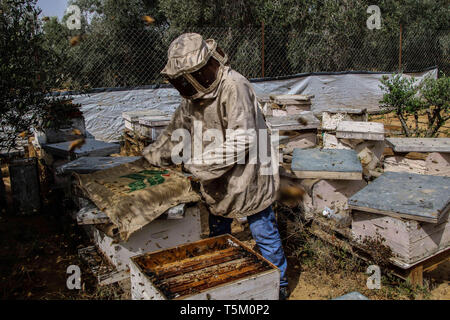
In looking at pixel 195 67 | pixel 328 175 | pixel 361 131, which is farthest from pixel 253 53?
pixel 195 67

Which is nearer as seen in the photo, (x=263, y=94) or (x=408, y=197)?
(x=408, y=197)

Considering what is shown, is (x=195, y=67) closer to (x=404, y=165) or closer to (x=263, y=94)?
(x=404, y=165)

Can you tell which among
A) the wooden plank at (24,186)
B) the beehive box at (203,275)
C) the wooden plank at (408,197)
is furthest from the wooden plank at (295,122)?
the wooden plank at (24,186)

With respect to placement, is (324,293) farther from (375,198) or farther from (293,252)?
(375,198)

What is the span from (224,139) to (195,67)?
55 centimetres

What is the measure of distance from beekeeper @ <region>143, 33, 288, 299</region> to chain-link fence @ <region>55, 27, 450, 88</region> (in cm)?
504

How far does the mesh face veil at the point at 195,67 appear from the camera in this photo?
7.29 ft

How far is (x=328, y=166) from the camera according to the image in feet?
10.1

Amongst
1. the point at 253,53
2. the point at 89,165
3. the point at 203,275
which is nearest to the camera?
the point at 203,275

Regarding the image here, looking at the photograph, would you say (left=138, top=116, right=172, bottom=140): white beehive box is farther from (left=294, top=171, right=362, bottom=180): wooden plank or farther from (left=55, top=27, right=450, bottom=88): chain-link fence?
(left=55, top=27, right=450, bottom=88): chain-link fence

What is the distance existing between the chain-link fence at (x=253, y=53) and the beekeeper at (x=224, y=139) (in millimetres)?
5035

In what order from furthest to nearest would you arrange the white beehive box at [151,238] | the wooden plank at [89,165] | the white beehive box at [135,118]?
1. the white beehive box at [135,118]
2. the wooden plank at [89,165]
3. the white beehive box at [151,238]

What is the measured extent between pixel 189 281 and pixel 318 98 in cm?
812

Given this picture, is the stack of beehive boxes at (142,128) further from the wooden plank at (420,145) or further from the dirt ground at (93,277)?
the wooden plank at (420,145)
